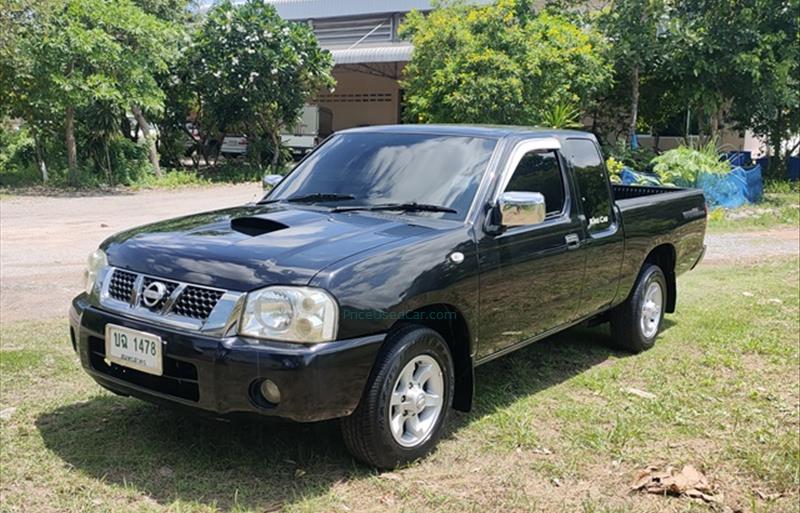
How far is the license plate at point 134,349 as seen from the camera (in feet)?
11.6

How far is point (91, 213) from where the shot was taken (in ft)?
51.6

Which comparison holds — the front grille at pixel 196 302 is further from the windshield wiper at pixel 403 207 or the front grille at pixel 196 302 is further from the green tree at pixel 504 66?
the green tree at pixel 504 66

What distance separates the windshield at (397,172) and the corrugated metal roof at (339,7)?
90.0 feet

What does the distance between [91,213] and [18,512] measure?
13407 mm

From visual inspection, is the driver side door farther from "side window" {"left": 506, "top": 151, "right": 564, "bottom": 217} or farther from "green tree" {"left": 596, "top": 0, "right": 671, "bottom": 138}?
"green tree" {"left": 596, "top": 0, "right": 671, "bottom": 138}

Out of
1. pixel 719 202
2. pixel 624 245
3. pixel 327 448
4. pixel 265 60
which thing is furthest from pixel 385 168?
pixel 265 60

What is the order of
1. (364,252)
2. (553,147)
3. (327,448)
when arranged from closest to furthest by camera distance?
(364,252)
(327,448)
(553,147)

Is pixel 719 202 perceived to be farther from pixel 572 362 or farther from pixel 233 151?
pixel 233 151

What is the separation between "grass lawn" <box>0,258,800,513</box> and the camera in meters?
3.61

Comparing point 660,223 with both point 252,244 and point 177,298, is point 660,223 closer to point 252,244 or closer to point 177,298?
point 252,244

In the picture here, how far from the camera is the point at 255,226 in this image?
4152mm

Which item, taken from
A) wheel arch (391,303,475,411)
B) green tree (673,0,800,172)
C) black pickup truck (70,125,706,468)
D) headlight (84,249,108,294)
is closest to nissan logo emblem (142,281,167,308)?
black pickup truck (70,125,706,468)

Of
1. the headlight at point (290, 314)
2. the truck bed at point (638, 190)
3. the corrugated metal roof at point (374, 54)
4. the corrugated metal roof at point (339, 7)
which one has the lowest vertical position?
the headlight at point (290, 314)

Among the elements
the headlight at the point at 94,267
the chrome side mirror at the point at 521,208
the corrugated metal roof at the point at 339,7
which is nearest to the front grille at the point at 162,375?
the headlight at the point at 94,267
